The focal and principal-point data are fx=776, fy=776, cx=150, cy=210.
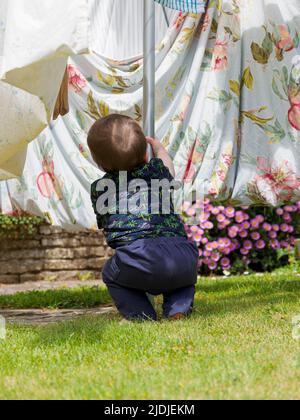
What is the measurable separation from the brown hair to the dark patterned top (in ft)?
0.17

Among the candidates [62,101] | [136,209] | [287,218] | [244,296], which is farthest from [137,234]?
[287,218]

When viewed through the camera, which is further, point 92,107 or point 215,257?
point 215,257

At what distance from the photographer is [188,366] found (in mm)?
2256

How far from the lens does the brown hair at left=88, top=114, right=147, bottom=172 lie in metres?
3.27

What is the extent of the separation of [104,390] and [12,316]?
6.81 feet

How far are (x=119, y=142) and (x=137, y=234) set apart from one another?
40cm

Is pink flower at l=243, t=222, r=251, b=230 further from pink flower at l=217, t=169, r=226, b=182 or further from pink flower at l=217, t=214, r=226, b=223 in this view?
pink flower at l=217, t=169, r=226, b=182

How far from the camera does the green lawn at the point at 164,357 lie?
2.00 m

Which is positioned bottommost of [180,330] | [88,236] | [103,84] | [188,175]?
[88,236]

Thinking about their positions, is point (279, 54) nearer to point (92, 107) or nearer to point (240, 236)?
point (92, 107)

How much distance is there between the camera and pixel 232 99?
3992 millimetres

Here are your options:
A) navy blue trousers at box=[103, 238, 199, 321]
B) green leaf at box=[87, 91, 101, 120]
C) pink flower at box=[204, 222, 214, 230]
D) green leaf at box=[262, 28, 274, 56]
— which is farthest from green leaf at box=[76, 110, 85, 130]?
pink flower at box=[204, 222, 214, 230]
